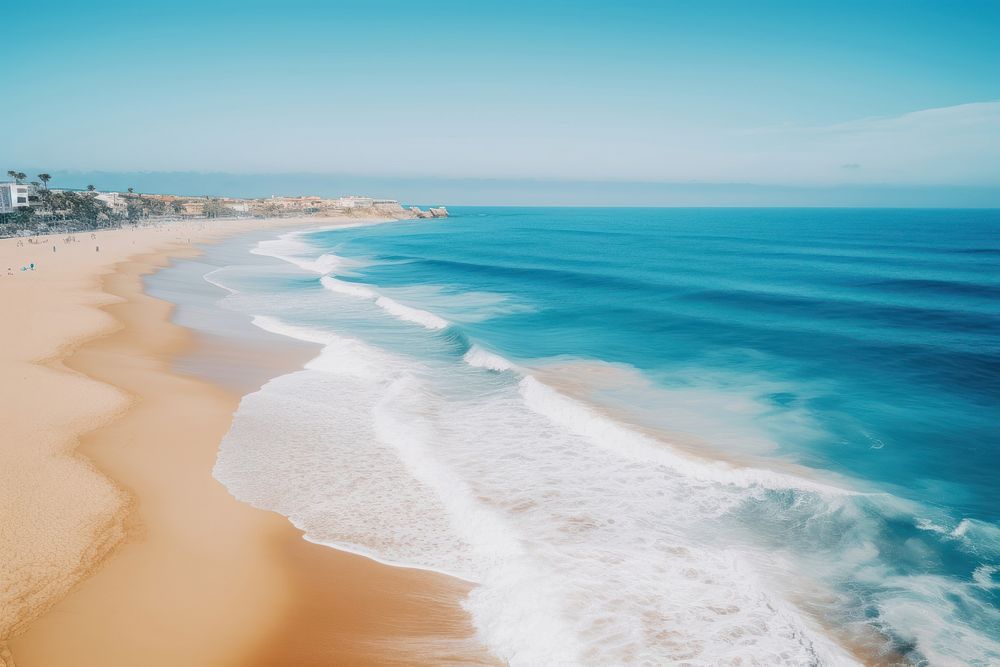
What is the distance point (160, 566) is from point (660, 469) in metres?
8.55

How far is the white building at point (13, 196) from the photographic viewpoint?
7944 centimetres

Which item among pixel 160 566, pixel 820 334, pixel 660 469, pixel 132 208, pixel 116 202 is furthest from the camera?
pixel 116 202

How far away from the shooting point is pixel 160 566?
7492 millimetres

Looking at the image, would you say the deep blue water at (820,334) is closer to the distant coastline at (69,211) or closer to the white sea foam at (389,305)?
the white sea foam at (389,305)

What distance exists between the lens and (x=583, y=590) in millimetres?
7539

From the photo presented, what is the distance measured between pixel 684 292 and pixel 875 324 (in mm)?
10834

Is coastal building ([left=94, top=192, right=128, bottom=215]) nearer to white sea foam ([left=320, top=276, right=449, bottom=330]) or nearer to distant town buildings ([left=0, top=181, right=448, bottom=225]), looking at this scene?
distant town buildings ([left=0, top=181, right=448, bottom=225])

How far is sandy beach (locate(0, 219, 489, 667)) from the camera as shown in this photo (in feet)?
20.6

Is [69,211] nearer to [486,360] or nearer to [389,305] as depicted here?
[389,305]

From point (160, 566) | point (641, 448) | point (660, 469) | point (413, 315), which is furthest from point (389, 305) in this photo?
point (160, 566)

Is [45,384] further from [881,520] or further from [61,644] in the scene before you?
[881,520]

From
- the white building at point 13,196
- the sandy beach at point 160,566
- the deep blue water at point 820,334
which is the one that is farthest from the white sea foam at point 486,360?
the white building at point 13,196

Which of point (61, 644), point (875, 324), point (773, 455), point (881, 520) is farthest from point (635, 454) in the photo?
point (875, 324)

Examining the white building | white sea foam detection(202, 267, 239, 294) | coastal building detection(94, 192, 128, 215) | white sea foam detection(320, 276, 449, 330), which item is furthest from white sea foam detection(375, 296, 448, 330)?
coastal building detection(94, 192, 128, 215)
